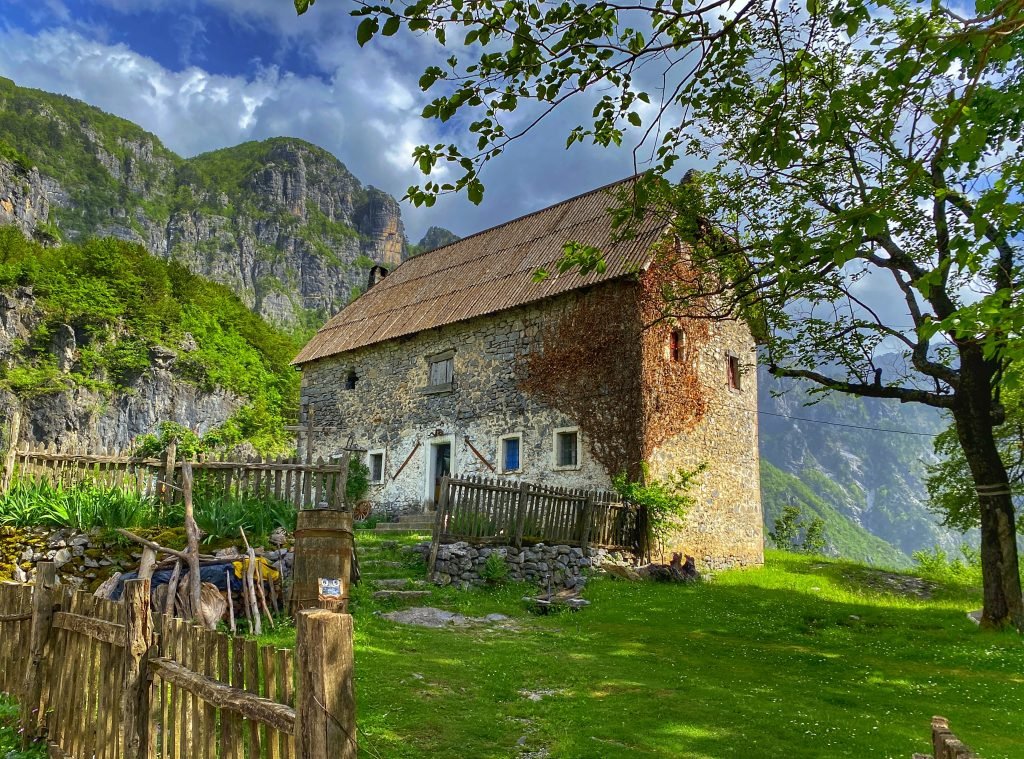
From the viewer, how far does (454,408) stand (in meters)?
19.8

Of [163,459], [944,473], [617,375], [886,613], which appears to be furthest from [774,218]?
[944,473]

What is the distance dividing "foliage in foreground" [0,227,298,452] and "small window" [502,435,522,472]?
29.9m

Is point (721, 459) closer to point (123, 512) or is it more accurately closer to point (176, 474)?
point (176, 474)

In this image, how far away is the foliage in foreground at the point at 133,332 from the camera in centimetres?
4053

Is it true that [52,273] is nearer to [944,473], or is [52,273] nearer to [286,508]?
[286,508]

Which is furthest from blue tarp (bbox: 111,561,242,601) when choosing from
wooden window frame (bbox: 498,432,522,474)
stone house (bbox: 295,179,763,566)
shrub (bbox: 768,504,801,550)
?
shrub (bbox: 768,504,801,550)

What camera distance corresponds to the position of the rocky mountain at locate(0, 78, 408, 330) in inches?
3332

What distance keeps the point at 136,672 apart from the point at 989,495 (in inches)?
458

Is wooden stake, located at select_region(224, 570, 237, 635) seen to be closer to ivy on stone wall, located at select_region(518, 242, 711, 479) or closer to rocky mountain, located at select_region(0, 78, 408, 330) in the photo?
ivy on stone wall, located at select_region(518, 242, 711, 479)

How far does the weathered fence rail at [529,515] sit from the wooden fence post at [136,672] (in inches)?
334

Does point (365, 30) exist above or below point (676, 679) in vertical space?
above

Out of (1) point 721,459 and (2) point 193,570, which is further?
(1) point 721,459

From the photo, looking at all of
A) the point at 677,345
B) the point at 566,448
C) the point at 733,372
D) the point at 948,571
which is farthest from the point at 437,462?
the point at 948,571

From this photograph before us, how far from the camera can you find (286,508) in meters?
10.2
